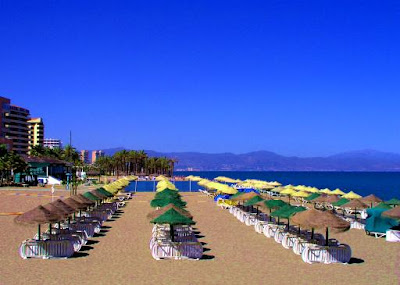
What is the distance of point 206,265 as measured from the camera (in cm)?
1475

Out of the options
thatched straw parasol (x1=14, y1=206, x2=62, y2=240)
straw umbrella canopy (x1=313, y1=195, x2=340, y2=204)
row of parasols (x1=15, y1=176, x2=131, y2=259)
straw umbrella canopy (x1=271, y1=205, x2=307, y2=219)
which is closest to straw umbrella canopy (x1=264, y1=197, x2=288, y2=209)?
straw umbrella canopy (x1=271, y1=205, x2=307, y2=219)

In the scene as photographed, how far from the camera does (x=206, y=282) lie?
12.6 m

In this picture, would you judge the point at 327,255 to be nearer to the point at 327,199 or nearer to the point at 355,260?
the point at 355,260

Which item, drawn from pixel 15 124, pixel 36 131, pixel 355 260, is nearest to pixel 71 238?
pixel 355 260

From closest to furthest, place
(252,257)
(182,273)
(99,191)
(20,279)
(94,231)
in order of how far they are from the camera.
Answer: (20,279), (182,273), (252,257), (94,231), (99,191)

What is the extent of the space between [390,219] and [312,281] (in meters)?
10.1

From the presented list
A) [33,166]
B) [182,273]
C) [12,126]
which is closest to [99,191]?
[182,273]

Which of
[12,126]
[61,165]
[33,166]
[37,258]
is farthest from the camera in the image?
[12,126]

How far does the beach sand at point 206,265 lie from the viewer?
42.3ft

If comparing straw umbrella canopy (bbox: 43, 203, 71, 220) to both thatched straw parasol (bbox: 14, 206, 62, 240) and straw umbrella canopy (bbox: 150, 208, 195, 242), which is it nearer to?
thatched straw parasol (bbox: 14, 206, 62, 240)

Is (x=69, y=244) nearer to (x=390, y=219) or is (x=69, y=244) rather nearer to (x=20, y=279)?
(x=20, y=279)

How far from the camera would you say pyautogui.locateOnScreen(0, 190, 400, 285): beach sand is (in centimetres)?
1291

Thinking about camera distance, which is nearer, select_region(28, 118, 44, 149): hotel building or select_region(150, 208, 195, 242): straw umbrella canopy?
select_region(150, 208, 195, 242): straw umbrella canopy

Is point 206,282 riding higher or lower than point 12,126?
lower
